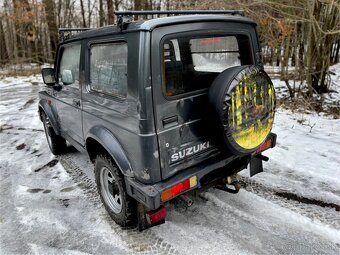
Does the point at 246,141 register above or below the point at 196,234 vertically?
above

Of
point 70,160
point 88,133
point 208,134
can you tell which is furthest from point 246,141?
point 70,160

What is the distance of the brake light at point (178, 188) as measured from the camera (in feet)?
7.15

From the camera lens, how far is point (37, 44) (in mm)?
19141

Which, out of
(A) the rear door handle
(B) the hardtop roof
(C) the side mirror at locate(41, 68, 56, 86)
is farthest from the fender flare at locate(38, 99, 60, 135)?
(B) the hardtop roof

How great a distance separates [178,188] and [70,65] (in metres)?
2.23

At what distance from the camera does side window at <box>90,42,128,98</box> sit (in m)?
2.30

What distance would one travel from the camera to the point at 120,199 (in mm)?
2723

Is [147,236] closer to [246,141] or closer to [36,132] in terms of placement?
[246,141]

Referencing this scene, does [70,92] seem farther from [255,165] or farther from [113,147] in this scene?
[255,165]

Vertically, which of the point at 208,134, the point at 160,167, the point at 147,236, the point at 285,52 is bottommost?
the point at 147,236

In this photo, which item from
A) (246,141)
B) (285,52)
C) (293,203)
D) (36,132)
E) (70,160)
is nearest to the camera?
(246,141)

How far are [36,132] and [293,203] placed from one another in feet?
17.2

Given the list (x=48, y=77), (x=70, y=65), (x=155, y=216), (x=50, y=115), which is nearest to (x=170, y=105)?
(x=155, y=216)

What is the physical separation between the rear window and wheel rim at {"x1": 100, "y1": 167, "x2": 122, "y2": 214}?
1183 mm
